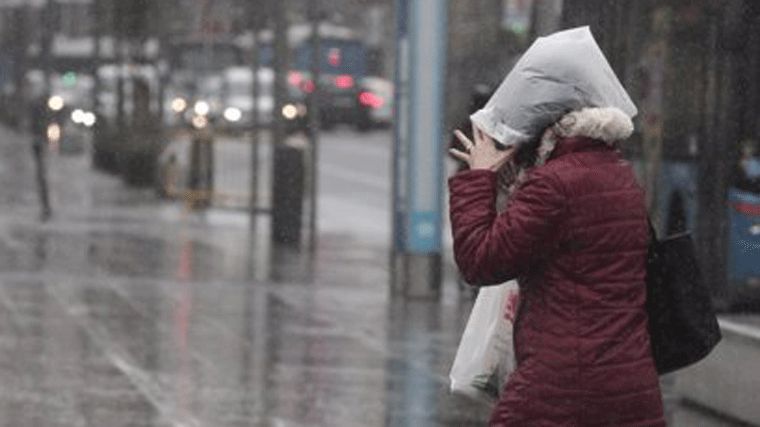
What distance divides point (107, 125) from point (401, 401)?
3205cm

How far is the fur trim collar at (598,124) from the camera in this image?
604 cm

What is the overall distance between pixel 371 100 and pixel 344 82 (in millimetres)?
949

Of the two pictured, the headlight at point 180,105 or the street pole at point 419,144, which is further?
the headlight at point 180,105

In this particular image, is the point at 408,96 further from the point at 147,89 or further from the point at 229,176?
the point at 147,89

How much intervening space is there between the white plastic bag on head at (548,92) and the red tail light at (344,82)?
67821 millimetres

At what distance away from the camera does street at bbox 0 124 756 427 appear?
41.2 feet

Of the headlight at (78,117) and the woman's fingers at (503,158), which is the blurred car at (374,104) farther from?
the woman's fingers at (503,158)

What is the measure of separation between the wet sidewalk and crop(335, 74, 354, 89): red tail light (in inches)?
1809

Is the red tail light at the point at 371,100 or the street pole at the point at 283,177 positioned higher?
the street pole at the point at 283,177

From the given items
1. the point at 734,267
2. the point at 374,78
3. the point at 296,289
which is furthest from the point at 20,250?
the point at 374,78

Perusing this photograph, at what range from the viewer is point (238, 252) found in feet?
81.9

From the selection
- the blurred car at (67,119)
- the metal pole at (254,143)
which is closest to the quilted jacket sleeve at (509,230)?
the metal pole at (254,143)

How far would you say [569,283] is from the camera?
5.96 m

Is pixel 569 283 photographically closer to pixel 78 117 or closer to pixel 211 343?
pixel 211 343
